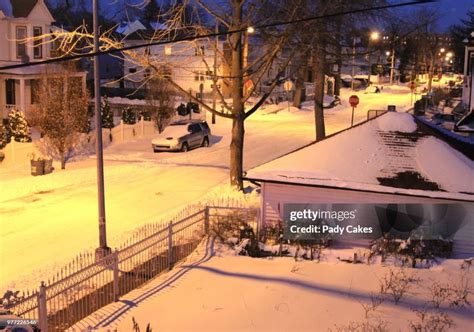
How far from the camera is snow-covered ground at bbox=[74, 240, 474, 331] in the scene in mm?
10859

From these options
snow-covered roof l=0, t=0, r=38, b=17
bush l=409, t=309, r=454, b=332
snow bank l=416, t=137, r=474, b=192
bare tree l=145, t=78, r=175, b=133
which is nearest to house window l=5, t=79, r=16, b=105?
snow-covered roof l=0, t=0, r=38, b=17

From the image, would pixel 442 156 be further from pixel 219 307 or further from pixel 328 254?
pixel 219 307

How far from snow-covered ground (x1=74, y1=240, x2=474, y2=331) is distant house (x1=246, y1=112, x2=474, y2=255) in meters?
1.77

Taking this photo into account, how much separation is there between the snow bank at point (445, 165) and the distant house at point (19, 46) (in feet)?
80.2

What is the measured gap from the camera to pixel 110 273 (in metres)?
13.1

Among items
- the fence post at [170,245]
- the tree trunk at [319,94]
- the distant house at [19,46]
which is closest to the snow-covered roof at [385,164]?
the fence post at [170,245]

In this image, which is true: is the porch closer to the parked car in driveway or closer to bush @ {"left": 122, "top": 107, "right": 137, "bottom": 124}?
bush @ {"left": 122, "top": 107, "right": 137, "bottom": 124}

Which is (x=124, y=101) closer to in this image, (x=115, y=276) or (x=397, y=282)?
(x=115, y=276)

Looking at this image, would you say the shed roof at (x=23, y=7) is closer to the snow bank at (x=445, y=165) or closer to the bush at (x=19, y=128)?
the bush at (x=19, y=128)

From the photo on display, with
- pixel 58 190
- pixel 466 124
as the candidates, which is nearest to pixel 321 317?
pixel 58 190

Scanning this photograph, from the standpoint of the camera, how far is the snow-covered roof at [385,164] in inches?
607

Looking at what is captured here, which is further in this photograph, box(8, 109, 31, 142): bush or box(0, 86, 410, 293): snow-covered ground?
box(8, 109, 31, 142): bush

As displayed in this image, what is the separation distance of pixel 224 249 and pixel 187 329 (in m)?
4.79

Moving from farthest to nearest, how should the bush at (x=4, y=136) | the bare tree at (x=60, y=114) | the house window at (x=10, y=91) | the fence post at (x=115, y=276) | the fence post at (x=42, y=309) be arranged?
1. the house window at (x=10, y=91)
2. the bush at (x=4, y=136)
3. the bare tree at (x=60, y=114)
4. the fence post at (x=115, y=276)
5. the fence post at (x=42, y=309)
